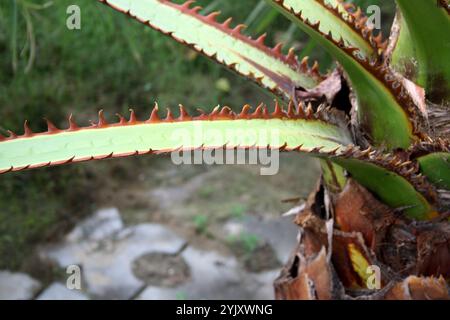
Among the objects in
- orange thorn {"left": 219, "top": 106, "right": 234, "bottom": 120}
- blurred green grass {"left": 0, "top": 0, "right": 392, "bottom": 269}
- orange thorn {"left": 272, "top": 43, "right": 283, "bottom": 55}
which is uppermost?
blurred green grass {"left": 0, "top": 0, "right": 392, "bottom": 269}

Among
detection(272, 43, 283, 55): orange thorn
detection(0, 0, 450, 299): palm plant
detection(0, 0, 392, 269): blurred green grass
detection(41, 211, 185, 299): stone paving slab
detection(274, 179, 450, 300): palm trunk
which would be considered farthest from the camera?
detection(0, 0, 392, 269): blurred green grass

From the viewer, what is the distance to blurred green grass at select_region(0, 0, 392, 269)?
2.54 m

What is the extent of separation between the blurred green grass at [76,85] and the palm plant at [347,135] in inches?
49.9

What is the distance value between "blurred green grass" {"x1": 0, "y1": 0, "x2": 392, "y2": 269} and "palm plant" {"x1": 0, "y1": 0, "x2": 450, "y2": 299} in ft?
4.16

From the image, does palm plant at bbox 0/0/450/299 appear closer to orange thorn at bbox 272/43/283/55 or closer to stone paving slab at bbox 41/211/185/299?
orange thorn at bbox 272/43/283/55

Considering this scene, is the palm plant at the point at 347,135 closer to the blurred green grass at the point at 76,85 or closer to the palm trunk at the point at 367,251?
Answer: the palm trunk at the point at 367,251

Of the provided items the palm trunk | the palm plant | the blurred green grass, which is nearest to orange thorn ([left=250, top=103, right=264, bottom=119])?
the palm plant

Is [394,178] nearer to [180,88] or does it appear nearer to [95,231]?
[95,231]

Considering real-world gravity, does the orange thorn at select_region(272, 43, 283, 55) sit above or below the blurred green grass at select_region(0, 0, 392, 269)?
below

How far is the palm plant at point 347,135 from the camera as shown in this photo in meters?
0.81

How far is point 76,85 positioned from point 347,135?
224cm

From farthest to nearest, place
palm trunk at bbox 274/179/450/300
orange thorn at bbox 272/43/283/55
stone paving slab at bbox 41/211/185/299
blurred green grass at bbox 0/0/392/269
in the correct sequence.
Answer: blurred green grass at bbox 0/0/392/269 → stone paving slab at bbox 41/211/185/299 → orange thorn at bbox 272/43/283/55 → palm trunk at bbox 274/179/450/300

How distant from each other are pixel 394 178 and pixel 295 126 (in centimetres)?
17

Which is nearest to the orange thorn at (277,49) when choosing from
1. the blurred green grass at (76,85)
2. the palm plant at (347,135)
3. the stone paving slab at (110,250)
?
the palm plant at (347,135)
